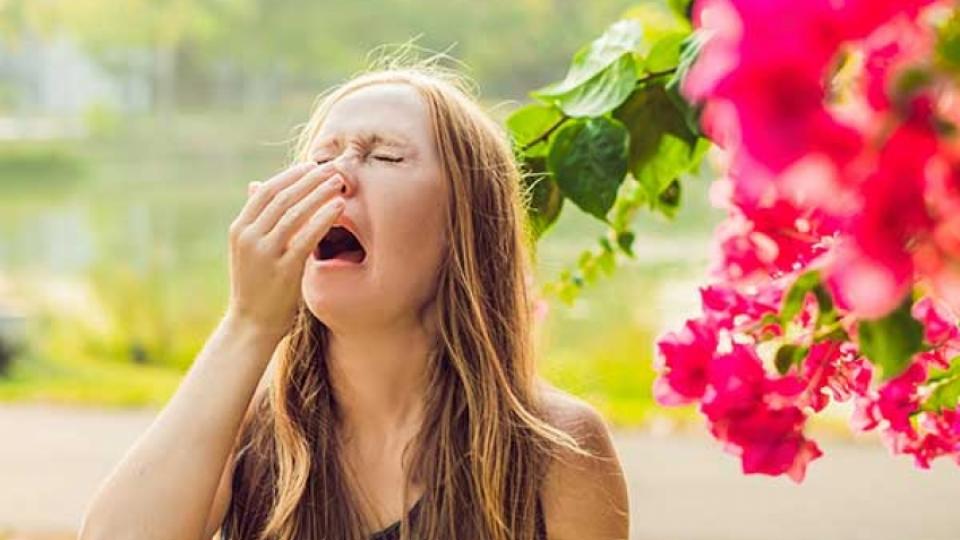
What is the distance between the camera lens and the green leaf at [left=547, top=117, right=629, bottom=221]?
1431 millimetres

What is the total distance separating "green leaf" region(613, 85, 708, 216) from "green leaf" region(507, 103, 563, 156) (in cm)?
15

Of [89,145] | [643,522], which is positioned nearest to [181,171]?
[89,145]

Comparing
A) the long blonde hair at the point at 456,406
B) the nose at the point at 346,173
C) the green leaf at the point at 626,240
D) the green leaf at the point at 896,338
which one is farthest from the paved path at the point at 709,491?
the green leaf at the point at 896,338

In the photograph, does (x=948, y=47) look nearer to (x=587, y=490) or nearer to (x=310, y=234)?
(x=310, y=234)

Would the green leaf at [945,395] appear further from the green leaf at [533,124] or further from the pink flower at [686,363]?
the green leaf at [533,124]

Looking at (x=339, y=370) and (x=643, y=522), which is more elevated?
(x=339, y=370)

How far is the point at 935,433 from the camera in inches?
48.9

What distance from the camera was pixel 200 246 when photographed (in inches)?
672

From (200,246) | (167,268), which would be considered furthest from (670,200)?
(200,246)

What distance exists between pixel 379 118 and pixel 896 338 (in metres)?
1.18

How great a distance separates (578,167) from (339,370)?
1.86ft

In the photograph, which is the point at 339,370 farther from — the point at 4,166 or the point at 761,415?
the point at 4,166

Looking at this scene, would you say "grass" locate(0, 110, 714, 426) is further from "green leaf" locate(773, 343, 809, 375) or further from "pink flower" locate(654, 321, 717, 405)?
"green leaf" locate(773, 343, 809, 375)

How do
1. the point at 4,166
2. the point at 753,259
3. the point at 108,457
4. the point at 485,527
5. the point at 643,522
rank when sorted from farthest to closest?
1. the point at 4,166
2. the point at 108,457
3. the point at 643,522
4. the point at 485,527
5. the point at 753,259
